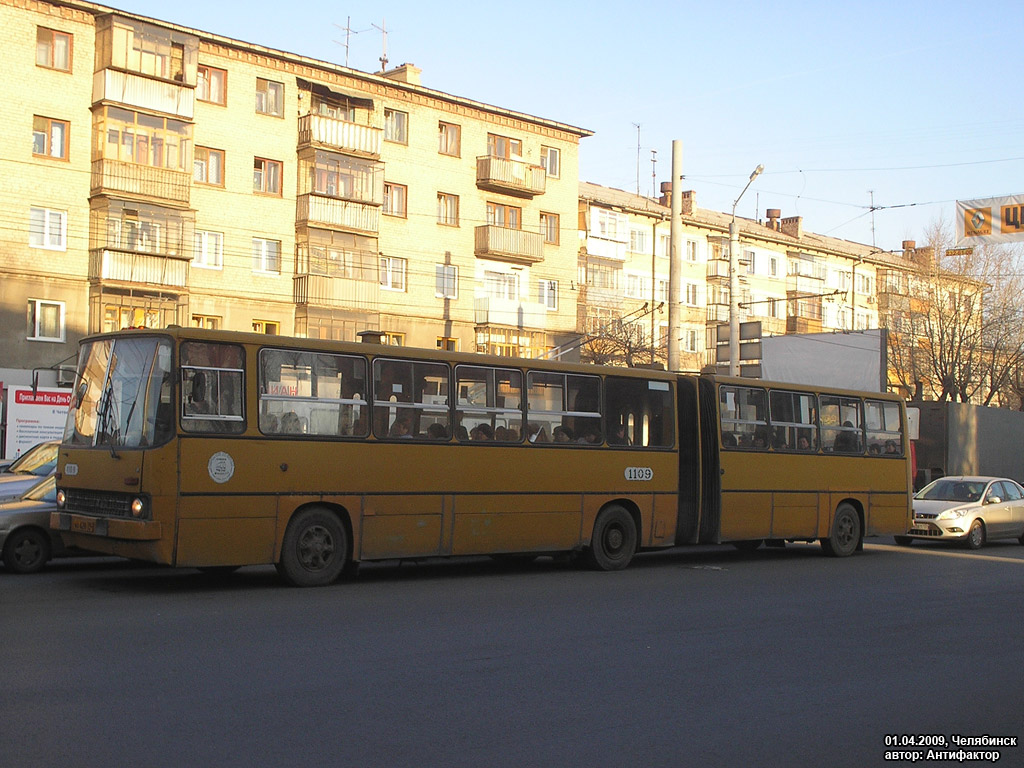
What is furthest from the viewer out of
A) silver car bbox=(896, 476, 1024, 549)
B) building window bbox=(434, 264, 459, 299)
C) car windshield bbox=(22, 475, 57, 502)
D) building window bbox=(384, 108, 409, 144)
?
building window bbox=(434, 264, 459, 299)

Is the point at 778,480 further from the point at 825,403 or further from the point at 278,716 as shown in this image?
the point at 278,716

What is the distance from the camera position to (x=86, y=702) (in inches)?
283

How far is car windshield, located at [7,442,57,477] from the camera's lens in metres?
17.1

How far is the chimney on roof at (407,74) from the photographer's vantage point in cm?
4694

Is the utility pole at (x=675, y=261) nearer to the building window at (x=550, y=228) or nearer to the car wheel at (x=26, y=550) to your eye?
the car wheel at (x=26, y=550)

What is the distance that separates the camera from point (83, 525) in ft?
42.3

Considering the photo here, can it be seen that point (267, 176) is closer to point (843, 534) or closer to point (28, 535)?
point (843, 534)

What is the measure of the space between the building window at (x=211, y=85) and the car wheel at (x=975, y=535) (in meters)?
28.2

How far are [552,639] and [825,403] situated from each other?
11956 millimetres

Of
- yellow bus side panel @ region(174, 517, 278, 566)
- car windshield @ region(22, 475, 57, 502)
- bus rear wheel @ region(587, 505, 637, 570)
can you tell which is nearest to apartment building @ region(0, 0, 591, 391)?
car windshield @ region(22, 475, 57, 502)

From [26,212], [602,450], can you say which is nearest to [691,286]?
[26,212]

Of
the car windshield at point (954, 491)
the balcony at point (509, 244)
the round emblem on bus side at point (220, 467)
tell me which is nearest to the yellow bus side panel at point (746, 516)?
the car windshield at point (954, 491)

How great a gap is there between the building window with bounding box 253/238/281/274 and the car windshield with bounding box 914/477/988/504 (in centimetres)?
2435

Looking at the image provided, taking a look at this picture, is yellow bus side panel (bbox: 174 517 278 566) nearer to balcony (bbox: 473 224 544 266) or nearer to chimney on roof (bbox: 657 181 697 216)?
balcony (bbox: 473 224 544 266)
